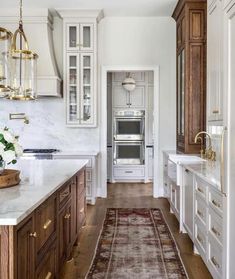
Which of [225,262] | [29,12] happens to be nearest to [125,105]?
[29,12]

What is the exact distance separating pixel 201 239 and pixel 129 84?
16.0 ft

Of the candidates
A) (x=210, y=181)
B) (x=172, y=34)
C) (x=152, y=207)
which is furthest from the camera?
(x=172, y=34)

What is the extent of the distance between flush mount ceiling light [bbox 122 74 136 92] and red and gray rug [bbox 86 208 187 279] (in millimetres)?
3423

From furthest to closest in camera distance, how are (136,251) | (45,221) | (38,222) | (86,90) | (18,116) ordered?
(18,116) < (86,90) < (136,251) < (45,221) < (38,222)

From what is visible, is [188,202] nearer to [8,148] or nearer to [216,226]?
[216,226]

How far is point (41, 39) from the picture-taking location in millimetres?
5523

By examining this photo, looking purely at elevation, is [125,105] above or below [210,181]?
above

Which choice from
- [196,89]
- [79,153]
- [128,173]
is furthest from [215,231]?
[128,173]

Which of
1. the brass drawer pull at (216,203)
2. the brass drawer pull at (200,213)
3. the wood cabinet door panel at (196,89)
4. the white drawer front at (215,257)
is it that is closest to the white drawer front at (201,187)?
the brass drawer pull at (200,213)

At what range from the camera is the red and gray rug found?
2.88 meters

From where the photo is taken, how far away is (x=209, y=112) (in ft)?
11.9

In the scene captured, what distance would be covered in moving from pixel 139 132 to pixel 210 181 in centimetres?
528

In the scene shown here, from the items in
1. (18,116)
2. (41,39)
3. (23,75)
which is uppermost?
(41,39)

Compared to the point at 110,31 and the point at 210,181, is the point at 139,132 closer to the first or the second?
the point at 110,31
